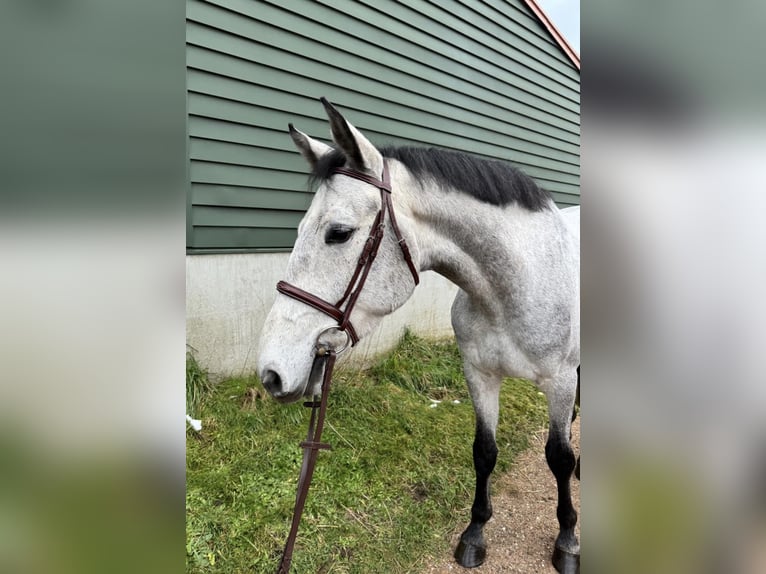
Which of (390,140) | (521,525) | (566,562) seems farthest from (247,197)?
(566,562)

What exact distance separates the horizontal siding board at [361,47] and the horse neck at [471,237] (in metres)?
2.47

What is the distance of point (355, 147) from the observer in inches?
59.8

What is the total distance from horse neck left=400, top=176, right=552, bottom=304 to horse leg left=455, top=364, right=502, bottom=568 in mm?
600

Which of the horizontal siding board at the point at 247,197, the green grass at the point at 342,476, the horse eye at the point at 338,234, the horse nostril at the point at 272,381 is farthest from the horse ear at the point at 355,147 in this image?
the horizontal siding board at the point at 247,197

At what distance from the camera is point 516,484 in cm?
293

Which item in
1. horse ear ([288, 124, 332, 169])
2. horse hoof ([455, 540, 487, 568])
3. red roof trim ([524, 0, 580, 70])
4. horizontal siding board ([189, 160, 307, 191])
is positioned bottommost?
horse hoof ([455, 540, 487, 568])

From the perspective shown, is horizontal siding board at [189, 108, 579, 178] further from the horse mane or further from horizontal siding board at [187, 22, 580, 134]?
the horse mane

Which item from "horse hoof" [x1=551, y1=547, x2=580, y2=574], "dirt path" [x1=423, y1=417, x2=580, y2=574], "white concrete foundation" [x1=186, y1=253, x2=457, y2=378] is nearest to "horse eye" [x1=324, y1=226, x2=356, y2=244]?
"dirt path" [x1=423, y1=417, x2=580, y2=574]

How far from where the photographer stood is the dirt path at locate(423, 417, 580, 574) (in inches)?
88.2

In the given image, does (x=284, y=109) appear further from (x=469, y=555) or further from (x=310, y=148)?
(x=469, y=555)
